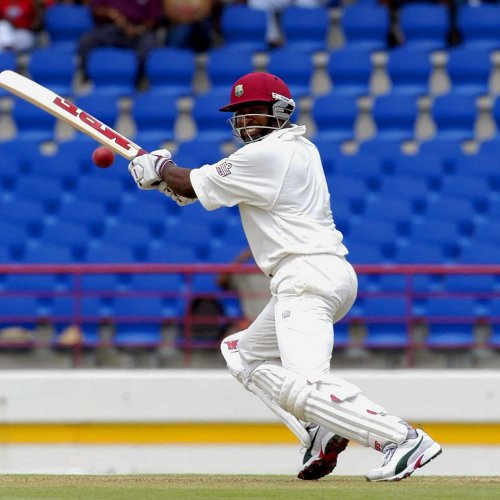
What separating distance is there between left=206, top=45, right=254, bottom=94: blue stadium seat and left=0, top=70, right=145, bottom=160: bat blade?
21.3 ft

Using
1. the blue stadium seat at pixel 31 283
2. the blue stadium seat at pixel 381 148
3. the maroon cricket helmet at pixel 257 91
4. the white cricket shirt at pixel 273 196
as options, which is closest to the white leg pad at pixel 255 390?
the white cricket shirt at pixel 273 196

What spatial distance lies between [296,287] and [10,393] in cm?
390

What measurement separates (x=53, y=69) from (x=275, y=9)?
93.2 inches

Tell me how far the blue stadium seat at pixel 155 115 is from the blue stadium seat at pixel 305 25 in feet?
5.01

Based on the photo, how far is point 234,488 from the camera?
250 inches

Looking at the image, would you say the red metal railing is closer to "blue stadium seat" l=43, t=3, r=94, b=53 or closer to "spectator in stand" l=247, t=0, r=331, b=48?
"spectator in stand" l=247, t=0, r=331, b=48

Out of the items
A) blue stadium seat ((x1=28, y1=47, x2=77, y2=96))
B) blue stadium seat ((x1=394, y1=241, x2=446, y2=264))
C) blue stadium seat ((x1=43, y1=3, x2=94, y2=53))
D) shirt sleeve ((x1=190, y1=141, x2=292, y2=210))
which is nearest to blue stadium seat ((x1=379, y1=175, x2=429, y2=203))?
blue stadium seat ((x1=394, y1=241, x2=446, y2=264))

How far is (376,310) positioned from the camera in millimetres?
10844

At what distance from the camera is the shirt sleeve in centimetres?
650

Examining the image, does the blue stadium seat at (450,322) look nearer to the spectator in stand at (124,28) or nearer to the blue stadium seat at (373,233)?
the blue stadium seat at (373,233)

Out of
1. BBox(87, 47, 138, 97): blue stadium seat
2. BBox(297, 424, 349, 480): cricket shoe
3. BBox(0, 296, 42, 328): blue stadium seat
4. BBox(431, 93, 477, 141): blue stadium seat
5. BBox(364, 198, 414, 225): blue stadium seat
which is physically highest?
BBox(87, 47, 138, 97): blue stadium seat

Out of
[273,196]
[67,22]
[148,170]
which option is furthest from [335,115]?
[273,196]

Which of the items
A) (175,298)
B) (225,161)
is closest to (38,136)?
(175,298)

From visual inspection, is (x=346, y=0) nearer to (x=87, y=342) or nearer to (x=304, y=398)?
(x=87, y=342)
